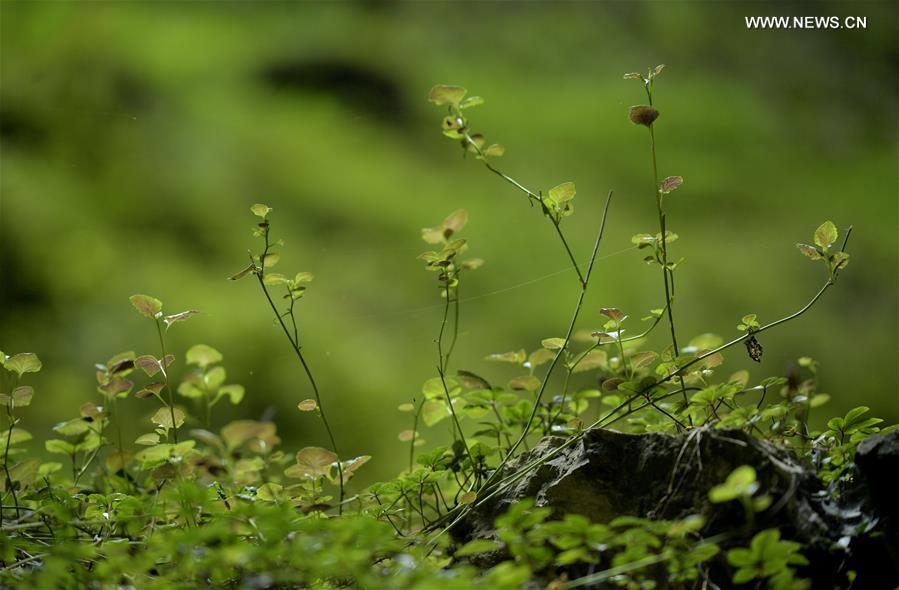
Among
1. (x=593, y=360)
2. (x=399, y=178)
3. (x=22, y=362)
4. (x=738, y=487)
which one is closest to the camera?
(x=738, y=487)

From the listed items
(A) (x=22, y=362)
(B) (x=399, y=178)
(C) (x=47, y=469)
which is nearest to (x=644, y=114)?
(A) (x=22, y=362)

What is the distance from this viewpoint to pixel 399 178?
225 centimetres

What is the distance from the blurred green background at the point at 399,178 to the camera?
6.74 ft

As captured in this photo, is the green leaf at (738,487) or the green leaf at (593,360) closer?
the green leaf at (738,487)

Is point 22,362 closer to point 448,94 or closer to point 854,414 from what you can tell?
point 448,94

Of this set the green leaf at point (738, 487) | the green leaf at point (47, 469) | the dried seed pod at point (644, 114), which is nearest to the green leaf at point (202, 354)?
the green leaf at point (47, 469)

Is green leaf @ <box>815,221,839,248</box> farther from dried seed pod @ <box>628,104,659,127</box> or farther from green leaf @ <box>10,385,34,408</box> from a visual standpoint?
green leaf @ <box>10,385,34,408</box>

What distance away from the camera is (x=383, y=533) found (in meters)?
0.60

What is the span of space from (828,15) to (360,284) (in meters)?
→ 1.70

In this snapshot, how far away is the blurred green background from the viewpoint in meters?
2.05

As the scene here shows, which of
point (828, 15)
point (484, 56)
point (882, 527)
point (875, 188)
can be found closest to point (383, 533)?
point (882, 527)

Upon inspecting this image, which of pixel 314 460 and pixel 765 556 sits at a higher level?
pixel 314 460

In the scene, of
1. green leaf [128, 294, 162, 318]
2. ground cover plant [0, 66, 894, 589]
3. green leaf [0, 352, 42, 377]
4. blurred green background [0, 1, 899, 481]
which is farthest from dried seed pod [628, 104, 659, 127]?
blurred green background [0, 1, 899, 481]

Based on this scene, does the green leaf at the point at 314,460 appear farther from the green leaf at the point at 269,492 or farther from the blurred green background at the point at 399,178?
the blurred green background at the point at 399,178
